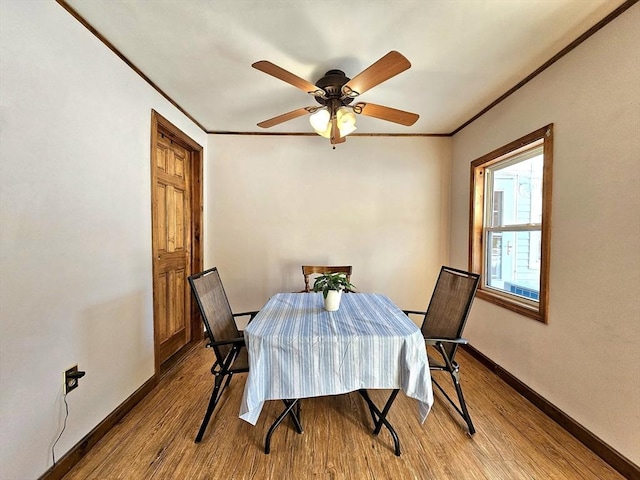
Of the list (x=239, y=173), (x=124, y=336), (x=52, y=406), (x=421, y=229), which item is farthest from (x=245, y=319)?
(x=421, y=229)

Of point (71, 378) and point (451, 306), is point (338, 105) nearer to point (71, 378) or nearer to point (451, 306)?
point (451, 306)

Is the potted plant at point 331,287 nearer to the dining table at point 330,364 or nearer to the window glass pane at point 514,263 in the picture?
the dining table at point 330,364

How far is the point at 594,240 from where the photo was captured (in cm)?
161

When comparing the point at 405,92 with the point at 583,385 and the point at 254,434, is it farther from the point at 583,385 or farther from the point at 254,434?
the point at 254,434

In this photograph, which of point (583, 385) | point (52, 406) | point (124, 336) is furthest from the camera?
point (124, 336)

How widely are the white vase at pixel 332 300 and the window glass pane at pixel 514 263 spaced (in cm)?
158

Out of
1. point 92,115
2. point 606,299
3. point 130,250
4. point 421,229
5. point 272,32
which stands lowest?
point 606,299

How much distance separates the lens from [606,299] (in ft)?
5.08

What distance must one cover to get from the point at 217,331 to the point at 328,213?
1.93 meters

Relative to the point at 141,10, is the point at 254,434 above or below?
below

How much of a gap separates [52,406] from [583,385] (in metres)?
2.96

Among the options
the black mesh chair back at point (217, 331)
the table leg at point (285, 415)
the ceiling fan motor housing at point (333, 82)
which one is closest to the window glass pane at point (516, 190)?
the ceiling fan motor housing at point (333, 82)

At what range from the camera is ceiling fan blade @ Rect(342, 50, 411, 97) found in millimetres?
1388

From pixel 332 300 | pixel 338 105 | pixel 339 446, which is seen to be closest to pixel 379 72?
pixel 338 105
